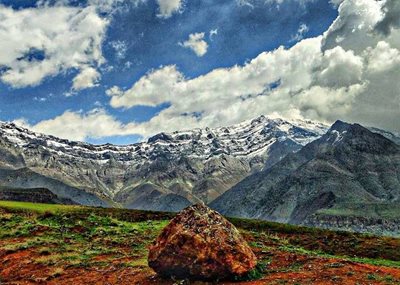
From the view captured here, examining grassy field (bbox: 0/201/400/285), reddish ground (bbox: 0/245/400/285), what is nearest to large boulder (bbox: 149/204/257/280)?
grassy field (bbox: 0/201/400/285)

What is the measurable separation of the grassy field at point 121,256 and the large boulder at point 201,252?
0.81m

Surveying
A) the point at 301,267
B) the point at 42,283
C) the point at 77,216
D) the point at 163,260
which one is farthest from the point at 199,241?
the point at 77,216

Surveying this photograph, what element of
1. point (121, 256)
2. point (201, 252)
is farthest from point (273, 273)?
point (121, 256)

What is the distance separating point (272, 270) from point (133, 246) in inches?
652

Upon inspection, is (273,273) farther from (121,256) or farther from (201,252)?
(121,256)

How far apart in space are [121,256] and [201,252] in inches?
474

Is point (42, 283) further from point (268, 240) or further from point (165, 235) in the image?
point (268, 240)

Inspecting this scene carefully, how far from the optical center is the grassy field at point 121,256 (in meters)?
28.1

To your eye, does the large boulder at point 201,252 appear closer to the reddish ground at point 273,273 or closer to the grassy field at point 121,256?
the grassy field at point 121,256

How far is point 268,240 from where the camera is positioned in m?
49.8

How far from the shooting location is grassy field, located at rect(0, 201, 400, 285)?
28.1 metres

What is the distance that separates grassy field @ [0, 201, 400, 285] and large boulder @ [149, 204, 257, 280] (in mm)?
810

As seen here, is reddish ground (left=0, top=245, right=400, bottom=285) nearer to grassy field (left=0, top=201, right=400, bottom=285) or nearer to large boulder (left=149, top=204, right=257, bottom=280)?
grassy field (left=0, top=201, right=400, bottom=285)

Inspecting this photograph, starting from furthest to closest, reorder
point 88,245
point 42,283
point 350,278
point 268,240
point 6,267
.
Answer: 1. point 268,240
2. point 88,245
3. point 6,267
4. point 42,283
5. point 350,278
